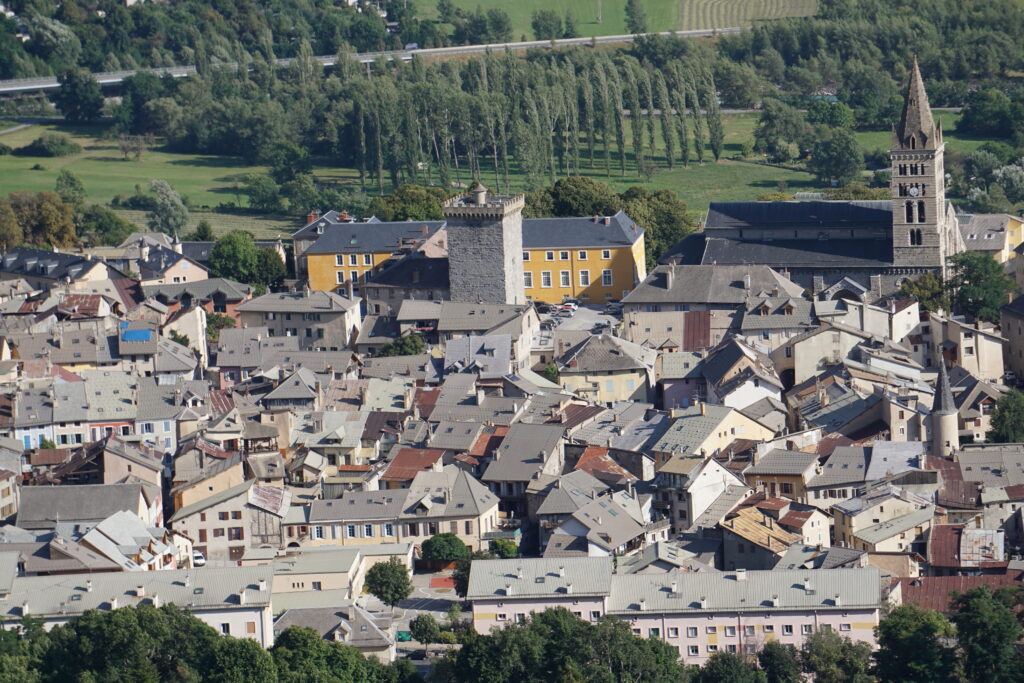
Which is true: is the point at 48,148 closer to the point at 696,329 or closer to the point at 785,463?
the point at 696,329

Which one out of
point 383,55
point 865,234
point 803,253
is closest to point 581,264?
point 803,253

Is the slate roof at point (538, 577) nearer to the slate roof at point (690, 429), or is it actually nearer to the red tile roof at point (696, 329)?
the slate roof at point (690, 429)

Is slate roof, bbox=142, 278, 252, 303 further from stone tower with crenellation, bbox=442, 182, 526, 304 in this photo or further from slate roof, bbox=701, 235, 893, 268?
slate roof, bbox=701, 235, 893, 268

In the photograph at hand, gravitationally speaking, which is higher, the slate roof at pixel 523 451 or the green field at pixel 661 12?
the green field at pixel 661 12

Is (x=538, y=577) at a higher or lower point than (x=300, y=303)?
lower

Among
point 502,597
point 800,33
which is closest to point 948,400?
point 502,597

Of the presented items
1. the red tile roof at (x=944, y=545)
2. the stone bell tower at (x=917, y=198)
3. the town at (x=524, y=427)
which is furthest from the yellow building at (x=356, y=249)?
the red tile roof at (x=944, y=545)

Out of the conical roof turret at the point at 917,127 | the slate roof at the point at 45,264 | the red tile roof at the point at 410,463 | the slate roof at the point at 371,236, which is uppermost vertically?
the conical roof turret at the point at 917,127
